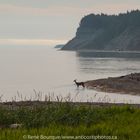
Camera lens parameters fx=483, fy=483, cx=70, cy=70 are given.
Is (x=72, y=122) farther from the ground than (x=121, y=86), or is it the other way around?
(x=121, y=86)

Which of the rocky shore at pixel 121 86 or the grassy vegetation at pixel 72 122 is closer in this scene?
the grassy vegetation at pixel 72 122

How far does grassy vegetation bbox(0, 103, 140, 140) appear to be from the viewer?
11.4 meters

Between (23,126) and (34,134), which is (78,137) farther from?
(23,126)

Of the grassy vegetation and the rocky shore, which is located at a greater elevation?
the rocky shore

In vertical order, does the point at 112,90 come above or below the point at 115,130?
above

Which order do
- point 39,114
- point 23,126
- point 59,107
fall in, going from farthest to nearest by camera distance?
point 59,107, point 39,114, point 23,126

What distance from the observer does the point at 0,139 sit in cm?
1055

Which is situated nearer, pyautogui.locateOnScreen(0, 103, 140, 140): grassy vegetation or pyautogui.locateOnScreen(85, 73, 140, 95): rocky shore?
pyautogui.locateOnScreen(0, 103, 140, 140): grassy vegetation

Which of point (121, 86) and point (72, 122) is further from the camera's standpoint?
point (121, 86)

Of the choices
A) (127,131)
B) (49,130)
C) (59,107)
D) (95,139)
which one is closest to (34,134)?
(49,130)

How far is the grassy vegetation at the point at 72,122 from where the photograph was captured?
37.4 ft

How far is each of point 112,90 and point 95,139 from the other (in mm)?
40846

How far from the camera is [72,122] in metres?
13.3

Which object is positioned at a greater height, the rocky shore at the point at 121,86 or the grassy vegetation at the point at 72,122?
the rocky shore at the point at 121,86
